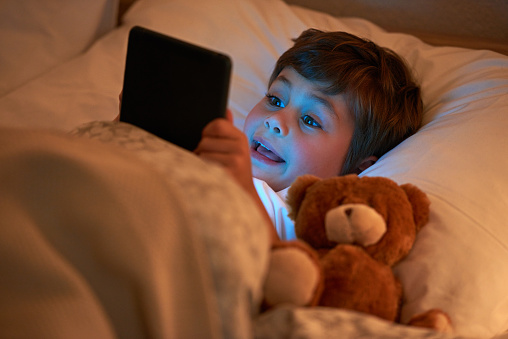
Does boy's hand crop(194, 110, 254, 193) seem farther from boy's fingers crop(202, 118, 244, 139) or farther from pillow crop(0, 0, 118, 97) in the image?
pillow crop(0, 0, 118, 97)

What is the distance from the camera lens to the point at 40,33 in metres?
1.28

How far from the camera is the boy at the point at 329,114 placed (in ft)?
3.83

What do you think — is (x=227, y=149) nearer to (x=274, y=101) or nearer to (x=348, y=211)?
(x=348, y=211)

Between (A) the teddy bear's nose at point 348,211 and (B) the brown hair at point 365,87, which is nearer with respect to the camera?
(A) the teddy bear's nose at point 348,211

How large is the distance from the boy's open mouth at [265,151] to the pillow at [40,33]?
57 centimetres

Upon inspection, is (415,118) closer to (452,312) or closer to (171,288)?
(452,312)

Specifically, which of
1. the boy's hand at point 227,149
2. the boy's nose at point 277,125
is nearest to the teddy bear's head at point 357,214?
the boy's hand at point 227,149

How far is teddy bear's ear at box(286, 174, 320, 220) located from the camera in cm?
75

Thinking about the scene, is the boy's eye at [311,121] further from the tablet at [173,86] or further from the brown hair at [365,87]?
the tablet at [173,86]

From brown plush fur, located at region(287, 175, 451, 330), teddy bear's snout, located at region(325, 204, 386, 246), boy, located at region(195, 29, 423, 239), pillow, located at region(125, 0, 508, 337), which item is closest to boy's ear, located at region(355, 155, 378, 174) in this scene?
boy, located at region(195, 29, 423, 239)

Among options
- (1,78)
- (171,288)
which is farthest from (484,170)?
(1,78)

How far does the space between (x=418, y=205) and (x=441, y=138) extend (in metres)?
0.31

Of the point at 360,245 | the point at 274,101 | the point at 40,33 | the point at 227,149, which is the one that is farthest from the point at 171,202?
the point at 40,33

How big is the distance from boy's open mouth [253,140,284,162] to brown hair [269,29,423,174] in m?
0.17
